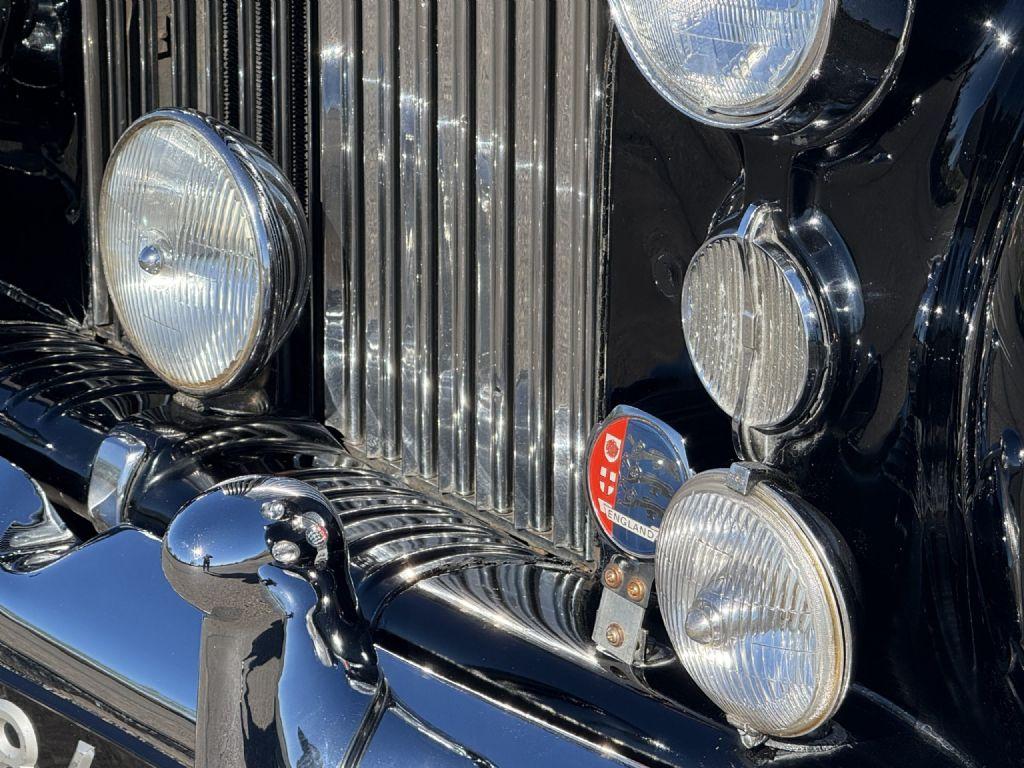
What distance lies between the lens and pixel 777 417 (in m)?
0.95

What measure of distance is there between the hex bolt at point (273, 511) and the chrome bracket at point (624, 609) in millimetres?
278

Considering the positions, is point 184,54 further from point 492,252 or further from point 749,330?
point 749,330

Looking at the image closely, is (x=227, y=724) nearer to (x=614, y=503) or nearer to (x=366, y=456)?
(x=614, y=503)

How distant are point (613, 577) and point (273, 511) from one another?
0.30 metres

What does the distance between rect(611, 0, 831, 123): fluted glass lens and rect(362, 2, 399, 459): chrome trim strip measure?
0.47 meters

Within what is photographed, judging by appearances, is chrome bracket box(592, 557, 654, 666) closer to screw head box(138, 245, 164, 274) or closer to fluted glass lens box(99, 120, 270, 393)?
fluted glass lens box(99, 120, 270, 393)

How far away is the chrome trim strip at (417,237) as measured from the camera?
136cm

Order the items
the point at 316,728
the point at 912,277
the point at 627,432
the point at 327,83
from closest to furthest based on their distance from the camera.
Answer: the point at 912,277
the point at 316,728
the point at 627,432
the point at 327,83

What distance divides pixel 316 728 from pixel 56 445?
0.65 metres

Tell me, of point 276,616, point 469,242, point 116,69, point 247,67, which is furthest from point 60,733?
point 116,69

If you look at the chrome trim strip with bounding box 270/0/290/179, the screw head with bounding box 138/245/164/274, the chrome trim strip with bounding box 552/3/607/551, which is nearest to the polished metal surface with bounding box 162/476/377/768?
the chrome trim strip with bounding box 552/3/607/551

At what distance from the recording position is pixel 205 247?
1.36 metres

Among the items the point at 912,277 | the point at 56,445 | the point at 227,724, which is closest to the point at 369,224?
the point at 56,445

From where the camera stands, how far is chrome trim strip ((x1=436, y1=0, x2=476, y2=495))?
132 cm
